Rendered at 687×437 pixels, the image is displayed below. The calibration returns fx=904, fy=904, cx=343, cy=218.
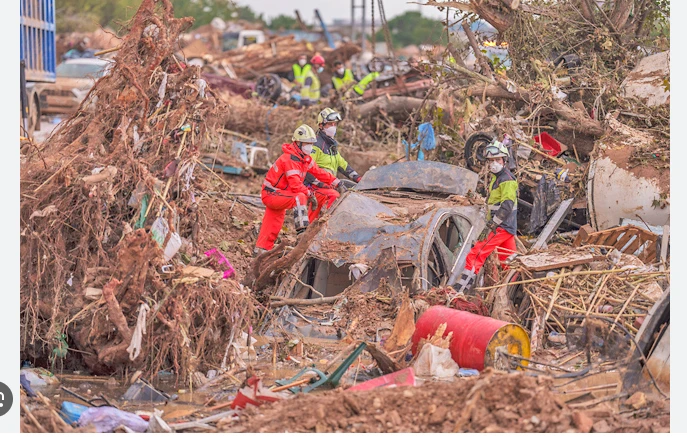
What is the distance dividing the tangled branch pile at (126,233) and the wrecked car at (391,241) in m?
1.08

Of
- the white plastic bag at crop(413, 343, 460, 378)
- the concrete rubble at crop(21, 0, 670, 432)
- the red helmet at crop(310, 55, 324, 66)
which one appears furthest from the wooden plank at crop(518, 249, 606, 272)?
the red helmet at crop(310, 55, 324, 66)

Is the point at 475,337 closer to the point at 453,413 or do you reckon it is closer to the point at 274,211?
the point at 453,413

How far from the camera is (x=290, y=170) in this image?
985 centimetres

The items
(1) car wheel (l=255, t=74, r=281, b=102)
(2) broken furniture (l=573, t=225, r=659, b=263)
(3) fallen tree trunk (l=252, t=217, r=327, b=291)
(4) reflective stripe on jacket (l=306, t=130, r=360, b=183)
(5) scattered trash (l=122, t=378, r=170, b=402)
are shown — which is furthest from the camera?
(1) car wheel (l=255, t=74, r=281, b=102)

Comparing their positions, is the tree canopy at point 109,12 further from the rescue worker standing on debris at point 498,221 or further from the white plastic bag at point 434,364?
the white plastic bag at point 434,364

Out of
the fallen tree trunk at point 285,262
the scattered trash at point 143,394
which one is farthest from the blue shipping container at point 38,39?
the scattered trash at point 143,394

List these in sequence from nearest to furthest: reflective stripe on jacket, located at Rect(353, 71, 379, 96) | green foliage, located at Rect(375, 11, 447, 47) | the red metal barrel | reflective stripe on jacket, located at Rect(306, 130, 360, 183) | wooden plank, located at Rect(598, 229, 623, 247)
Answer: the red metal barrel < wooden plank, located at Rect(598, 229, 623, 247) < reflective stripe on jacket, located at Rect(306, 130, 360, 183) < reflective stripe on jacket, located at Rect(353, 71, 379, 96) < green foliage, located at Rect(375, 11, 447, 47)

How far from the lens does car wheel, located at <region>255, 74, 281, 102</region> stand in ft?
70.6

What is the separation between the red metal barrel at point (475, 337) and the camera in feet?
22.7

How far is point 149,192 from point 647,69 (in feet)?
25.3

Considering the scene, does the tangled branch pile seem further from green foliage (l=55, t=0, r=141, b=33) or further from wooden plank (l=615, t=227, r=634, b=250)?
green foliage (l=55, t=0, r=141, b=33)

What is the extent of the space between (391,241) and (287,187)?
2040 mm

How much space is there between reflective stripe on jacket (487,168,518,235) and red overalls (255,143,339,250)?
1791 mm

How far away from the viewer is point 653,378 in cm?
640
